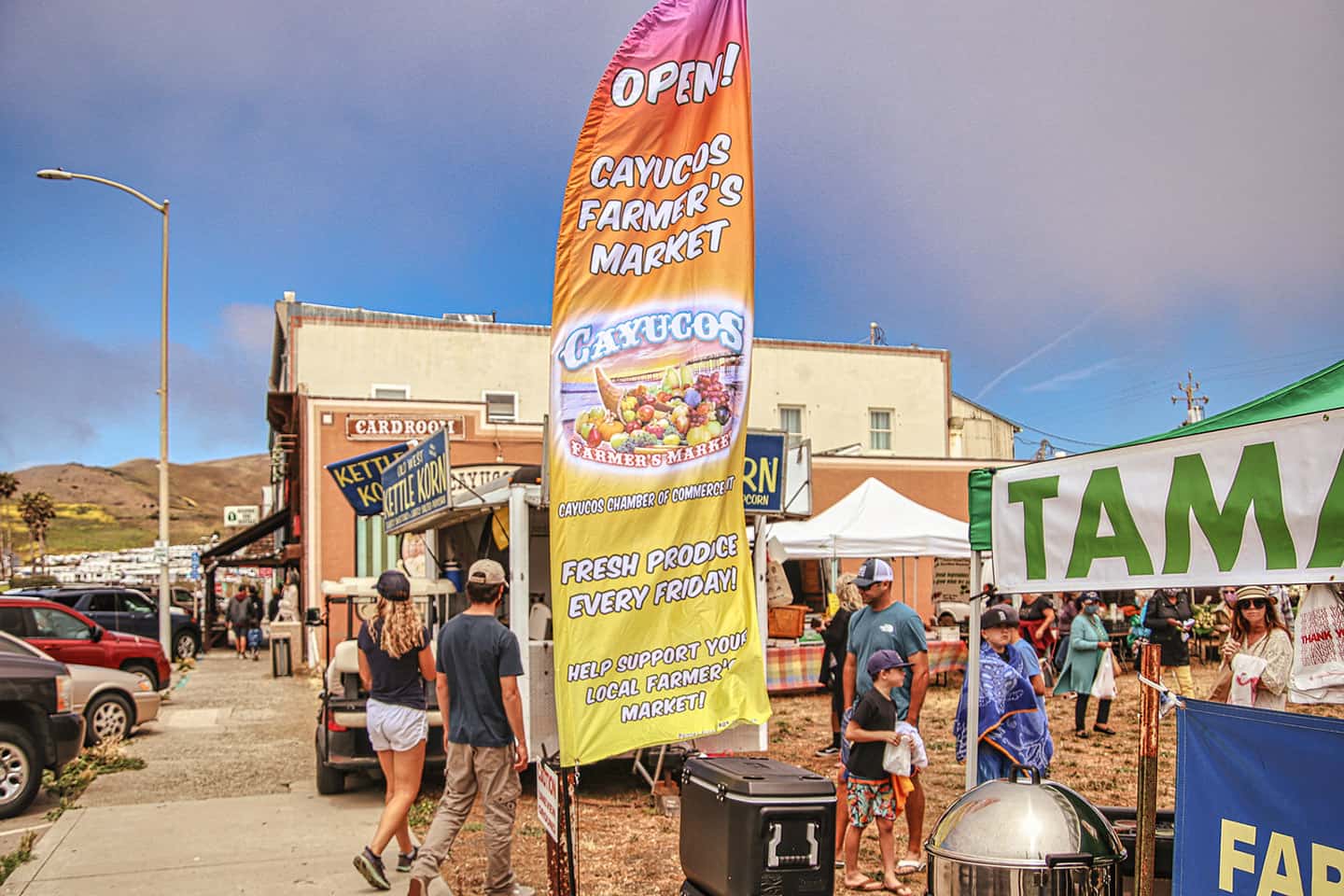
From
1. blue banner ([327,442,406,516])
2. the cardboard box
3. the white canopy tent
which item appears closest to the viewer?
blue banner ([327,442,406,516])

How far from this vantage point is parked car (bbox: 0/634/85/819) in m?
9.84

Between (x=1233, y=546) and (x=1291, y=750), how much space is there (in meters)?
0.69

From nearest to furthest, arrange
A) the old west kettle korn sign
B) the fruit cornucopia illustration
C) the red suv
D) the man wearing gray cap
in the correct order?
1. the old west kettle korn sign
2. the fruit cornucopia illustration
3. the man wearing gray cap
4. the red suv

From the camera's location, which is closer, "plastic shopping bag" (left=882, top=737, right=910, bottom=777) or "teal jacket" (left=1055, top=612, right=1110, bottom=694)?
"plastic shopping bag" (left=882, top=737, right=910, bottom=777)

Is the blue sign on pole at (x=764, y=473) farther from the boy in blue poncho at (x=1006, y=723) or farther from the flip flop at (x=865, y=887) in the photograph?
the flip flop at (x=865, y=887)

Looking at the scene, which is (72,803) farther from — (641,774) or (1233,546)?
(1233,546)

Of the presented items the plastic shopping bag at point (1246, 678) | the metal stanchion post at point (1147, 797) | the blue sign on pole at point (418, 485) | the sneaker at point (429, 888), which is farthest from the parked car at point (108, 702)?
the metal stanchion post at point (1147, 797)

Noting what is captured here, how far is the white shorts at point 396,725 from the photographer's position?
24.4 ft

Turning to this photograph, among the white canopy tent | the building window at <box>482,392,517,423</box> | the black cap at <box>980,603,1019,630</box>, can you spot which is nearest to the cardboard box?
the white canopy tent

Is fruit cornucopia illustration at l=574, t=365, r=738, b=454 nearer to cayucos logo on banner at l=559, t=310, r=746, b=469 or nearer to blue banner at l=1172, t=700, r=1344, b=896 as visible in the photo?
cayucos logo on banner at l=559, t=310, r=746, b=469

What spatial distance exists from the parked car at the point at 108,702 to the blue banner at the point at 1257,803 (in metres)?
13.1

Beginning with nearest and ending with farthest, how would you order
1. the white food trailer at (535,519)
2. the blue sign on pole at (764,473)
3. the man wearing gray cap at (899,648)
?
the man wearing gray cap at (899,648) → the white food trailer at (535,519) → the blue sign on pole at (764,473)

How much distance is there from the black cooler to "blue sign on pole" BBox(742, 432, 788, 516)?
5.37 meters

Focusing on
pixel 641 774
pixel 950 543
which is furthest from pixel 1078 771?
pixel 950 543
